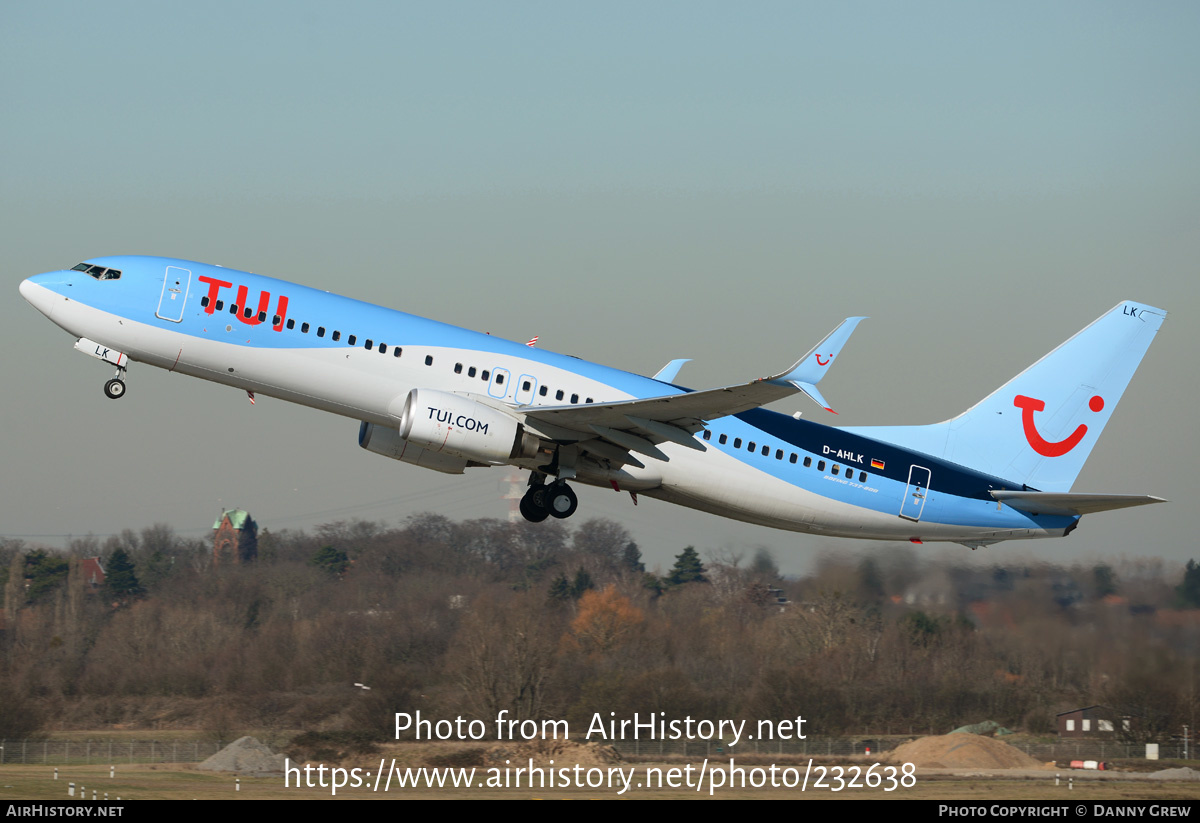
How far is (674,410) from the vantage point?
28.8 meters

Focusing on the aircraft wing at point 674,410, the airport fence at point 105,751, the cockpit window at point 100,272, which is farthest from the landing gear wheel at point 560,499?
the airport fence at point 105,751

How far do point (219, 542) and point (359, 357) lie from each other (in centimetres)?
3790

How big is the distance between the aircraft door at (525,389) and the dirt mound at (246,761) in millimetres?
14321

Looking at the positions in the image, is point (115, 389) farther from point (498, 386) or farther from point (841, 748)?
point (841, 748)

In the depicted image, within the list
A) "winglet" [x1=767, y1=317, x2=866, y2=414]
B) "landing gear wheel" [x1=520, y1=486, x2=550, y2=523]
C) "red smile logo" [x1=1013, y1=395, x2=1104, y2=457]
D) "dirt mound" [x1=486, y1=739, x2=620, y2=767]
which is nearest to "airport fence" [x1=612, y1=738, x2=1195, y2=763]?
"dirt mound" [x1=486, y1=739, x2=620, y2=767]

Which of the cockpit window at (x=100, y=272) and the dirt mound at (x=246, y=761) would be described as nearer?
the cockpit window at (x=100, y=272)

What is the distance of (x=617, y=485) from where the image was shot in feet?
103

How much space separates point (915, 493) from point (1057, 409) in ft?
18.9

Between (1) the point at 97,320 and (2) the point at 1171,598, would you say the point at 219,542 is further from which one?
(2) the point at 1171,598

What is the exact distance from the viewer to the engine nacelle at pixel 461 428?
93.9 ft

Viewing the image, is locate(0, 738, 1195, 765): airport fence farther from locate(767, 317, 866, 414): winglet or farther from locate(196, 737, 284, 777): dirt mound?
locate(767, 317, 866, 414): winglet

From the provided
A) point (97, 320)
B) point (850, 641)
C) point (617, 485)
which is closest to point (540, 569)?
point (850, 641)

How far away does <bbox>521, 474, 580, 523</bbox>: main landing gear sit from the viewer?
31969 mm

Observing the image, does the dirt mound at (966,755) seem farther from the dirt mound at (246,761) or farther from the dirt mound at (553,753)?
the dirt mound at (246,761)
